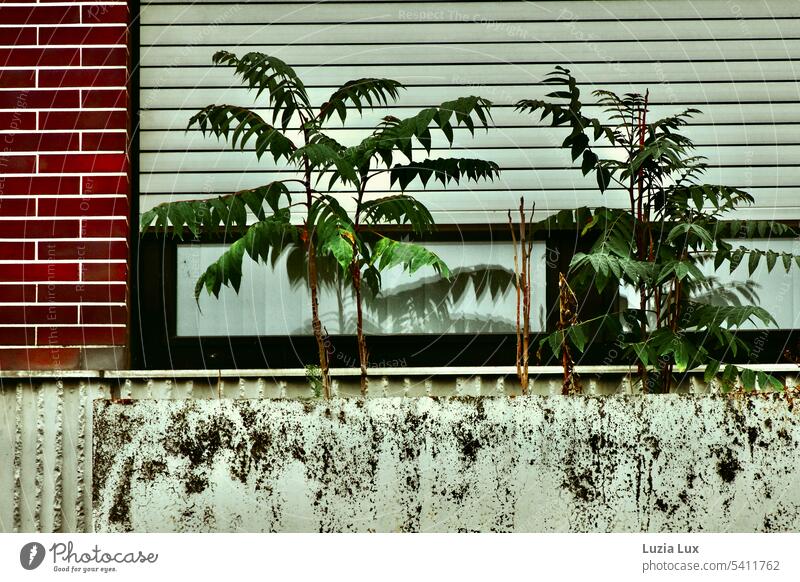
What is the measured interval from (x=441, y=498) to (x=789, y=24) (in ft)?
11.6

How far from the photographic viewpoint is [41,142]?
4055 mm

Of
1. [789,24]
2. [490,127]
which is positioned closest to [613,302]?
[490,127]

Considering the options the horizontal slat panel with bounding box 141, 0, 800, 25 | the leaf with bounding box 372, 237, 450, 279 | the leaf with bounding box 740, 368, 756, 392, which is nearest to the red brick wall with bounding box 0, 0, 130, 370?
the horizontal slat panel with bounding box 141, 0, 800, 25

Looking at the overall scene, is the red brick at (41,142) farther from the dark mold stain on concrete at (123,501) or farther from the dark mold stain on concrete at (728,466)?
the dark mold stain on concrete at (728,466)

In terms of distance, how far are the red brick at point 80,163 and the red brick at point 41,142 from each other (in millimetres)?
45

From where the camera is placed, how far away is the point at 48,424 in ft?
12.8

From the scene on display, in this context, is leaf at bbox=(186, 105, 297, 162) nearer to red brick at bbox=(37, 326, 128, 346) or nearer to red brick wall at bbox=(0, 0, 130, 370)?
red brick wall at bbox=(0, 0, 130, 370)

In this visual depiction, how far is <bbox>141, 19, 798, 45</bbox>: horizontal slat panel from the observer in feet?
13.7

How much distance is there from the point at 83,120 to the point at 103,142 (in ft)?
0.52

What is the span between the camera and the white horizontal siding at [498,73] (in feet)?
13.6

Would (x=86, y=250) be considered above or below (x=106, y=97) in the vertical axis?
below

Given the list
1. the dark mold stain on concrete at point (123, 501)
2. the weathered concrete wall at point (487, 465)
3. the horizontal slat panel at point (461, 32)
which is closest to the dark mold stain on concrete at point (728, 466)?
the weathered concrete wall at point (487, 465)

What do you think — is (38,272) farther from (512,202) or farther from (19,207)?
(512,202)

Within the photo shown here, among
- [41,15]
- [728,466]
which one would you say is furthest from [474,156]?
[41,15]
